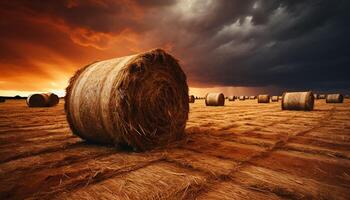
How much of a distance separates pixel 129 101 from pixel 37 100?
14.8 metres

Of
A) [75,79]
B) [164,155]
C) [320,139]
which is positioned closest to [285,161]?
[164,155]

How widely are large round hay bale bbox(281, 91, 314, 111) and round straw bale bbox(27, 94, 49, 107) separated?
16042mm

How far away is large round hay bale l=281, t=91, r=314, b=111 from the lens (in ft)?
38.5

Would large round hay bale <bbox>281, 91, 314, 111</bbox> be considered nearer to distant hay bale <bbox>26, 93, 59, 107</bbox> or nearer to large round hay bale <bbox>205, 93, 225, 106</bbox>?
large round hay bale <bbox>205, 93, 225, 106</bbox>

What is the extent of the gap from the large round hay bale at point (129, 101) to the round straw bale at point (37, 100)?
522 inches

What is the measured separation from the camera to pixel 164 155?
3.10 metres

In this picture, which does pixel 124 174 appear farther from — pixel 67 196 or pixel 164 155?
pixel 164 155

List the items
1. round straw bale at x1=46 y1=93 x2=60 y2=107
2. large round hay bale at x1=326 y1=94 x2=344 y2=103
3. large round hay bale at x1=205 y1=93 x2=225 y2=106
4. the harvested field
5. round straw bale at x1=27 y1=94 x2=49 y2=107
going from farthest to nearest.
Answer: large round hay bale at x1=326 y1=94 x2=344 y2=103, large round hay bale at x1=205 y1=93 x2=225 y2=106, round straw bale at x1=46 y1=93 x2=60 y2=107, round straw bale at x1=27 y1=94 x2=49 y2=107, the harvested field

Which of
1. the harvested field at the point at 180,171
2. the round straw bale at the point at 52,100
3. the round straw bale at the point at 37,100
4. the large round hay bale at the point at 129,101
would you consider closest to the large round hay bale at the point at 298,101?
the harvested field at the point at 180,171

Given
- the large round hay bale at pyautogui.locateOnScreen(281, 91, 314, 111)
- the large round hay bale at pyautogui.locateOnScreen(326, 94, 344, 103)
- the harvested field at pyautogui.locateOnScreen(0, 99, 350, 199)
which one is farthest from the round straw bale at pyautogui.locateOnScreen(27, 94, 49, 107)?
the large round hay bale at pyautogui.locateOnScreen(326, 94, 344, 103)

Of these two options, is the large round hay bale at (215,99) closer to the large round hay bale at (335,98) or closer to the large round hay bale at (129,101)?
the large round hay bale at (129,101)

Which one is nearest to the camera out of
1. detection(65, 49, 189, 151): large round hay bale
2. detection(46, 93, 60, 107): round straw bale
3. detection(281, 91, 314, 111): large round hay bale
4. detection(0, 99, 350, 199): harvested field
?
detection(0, 99, 350, 199): harvested field

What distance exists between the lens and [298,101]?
12.0 meters

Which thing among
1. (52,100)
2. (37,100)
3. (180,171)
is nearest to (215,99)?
(52,100)
